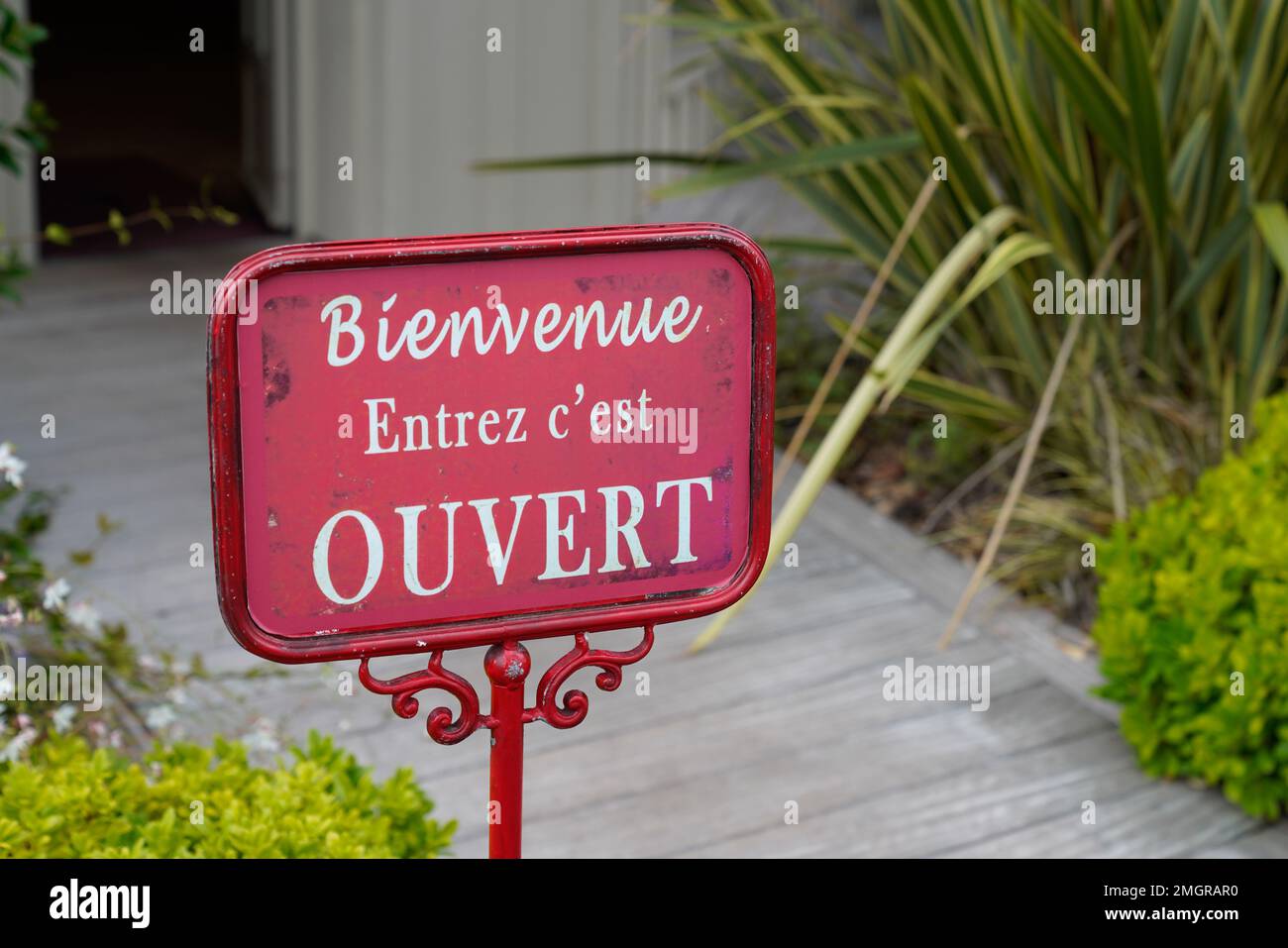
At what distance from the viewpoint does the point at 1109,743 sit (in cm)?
275

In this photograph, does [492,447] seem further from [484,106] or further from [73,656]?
[484,106]

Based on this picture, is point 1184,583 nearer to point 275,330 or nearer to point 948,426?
point 948,426

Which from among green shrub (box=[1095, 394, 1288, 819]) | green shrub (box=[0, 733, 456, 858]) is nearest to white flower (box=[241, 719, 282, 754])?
green shrub (box=[0, 733, 456, 858])

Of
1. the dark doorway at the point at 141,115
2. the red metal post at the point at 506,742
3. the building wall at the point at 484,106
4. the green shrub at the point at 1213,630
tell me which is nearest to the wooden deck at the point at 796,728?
the green shrub at the point at 1213,630

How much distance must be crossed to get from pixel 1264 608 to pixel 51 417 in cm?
275

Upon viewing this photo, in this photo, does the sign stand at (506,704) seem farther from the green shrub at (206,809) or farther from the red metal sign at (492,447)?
the green shrub at (206,809)

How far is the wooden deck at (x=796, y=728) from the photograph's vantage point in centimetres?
250

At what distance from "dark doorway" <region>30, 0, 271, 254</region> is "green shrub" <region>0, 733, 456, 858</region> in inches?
72.3

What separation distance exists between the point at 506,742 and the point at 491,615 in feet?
0.42

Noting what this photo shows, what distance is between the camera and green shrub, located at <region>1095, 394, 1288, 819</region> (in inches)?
96.2

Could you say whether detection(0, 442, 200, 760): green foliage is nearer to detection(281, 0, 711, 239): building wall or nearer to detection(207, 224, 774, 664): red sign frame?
detection(207, 224, 774, 664): red sign frame

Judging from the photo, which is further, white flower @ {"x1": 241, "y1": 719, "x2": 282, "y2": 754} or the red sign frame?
white flower @ {"x1": 241, "y1": 719, "x2": 282, "y2": 754}

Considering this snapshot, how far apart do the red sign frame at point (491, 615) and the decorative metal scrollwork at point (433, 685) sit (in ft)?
0.09

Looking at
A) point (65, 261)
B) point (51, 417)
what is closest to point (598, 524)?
→ point (51, 417)
